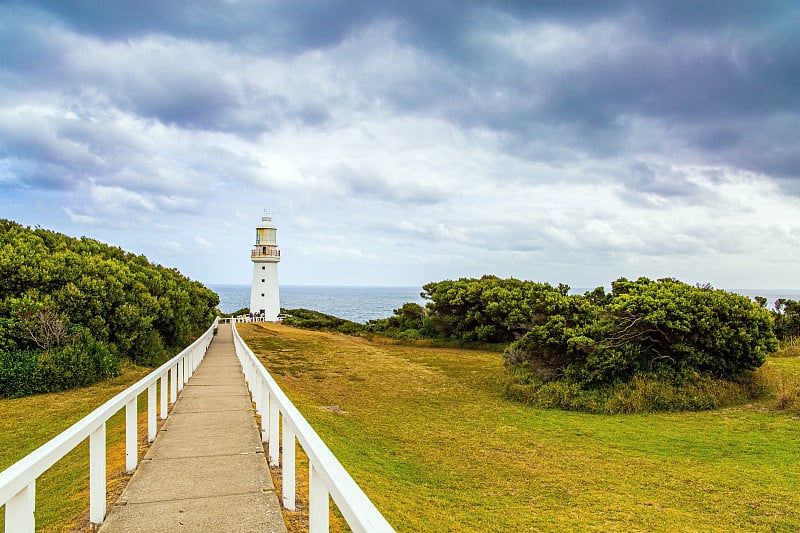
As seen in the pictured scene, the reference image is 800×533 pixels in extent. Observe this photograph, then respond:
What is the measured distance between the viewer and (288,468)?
4719 mm

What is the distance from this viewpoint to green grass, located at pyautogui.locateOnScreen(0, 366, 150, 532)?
5219 millimetres

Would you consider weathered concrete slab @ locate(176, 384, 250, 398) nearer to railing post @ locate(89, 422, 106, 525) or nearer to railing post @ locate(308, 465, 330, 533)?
railing post @ locate(89, 422, 106, 525)

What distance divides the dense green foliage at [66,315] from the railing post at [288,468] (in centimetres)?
1083

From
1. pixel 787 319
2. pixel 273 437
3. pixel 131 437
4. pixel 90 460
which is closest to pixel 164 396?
pixel 131 437

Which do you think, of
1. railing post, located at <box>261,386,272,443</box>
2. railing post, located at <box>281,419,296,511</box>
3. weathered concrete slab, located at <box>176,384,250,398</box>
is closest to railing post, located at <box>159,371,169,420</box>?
railing post, located at <box>261,386,272,443</box>

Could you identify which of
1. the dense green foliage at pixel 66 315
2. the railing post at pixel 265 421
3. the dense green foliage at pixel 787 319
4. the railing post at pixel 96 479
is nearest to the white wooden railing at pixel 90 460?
the railing post at pixel 96 479

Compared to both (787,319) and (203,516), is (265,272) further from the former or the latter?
(203,516)

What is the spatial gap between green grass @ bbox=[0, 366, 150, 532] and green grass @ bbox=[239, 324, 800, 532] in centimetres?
284

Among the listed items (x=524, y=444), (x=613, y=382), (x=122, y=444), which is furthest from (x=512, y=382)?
(x=122, y=444)

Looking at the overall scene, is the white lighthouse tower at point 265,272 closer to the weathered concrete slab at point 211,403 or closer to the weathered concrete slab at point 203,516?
the weathered concrete slab at point 211,403

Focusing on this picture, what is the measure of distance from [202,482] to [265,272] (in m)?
41.7

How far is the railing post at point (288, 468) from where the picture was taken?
465 centimetres

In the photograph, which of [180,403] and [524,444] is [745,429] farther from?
[180,403]

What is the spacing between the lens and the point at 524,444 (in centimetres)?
913
